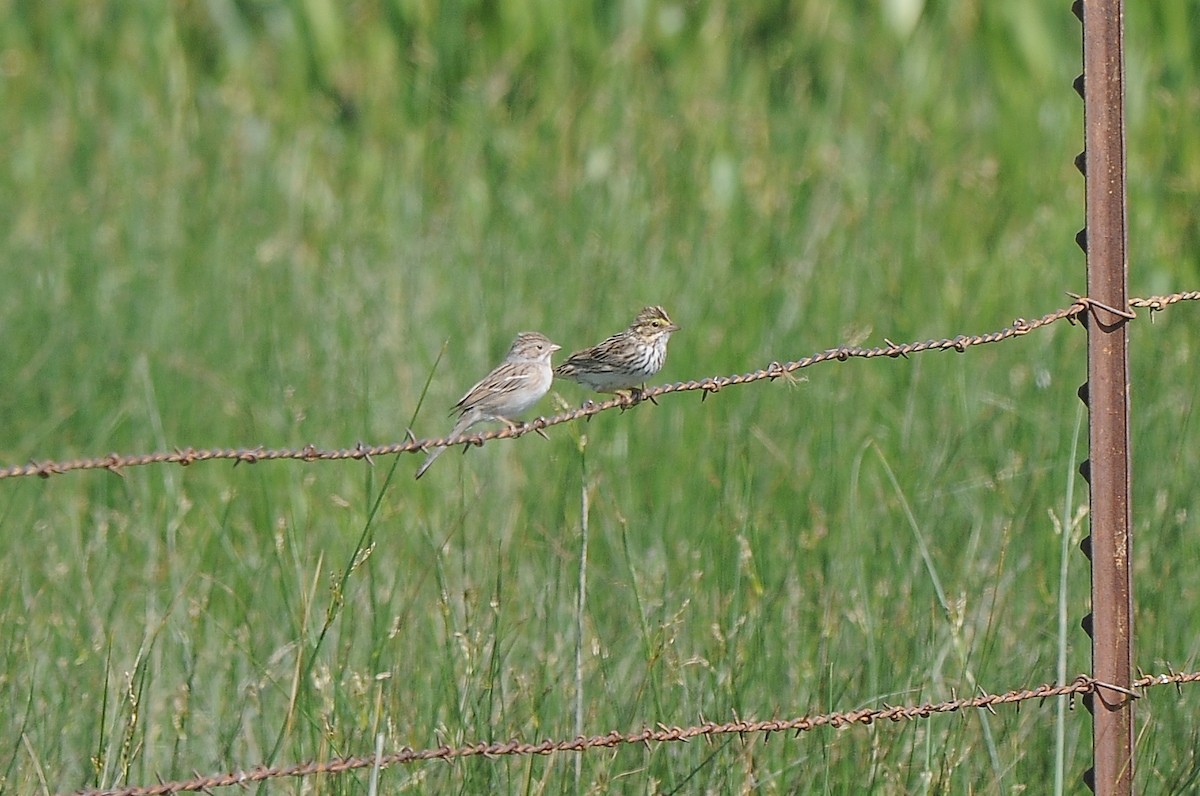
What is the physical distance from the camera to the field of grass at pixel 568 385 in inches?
194

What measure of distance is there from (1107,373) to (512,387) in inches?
102

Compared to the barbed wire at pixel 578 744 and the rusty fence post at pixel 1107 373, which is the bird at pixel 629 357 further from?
the rusty fence post at pixel 1107 373

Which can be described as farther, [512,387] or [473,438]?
[512,387]

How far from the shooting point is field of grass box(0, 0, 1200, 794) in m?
A: 4.92

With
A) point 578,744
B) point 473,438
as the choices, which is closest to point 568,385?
point 473,438

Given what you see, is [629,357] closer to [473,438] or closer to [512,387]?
[512,387]

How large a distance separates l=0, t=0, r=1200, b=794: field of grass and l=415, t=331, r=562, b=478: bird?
0.39m

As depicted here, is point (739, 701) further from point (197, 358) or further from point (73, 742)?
point (197, 358)

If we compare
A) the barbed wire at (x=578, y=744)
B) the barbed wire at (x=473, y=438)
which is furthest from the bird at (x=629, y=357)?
the barbed wire at (x=578, y=744)

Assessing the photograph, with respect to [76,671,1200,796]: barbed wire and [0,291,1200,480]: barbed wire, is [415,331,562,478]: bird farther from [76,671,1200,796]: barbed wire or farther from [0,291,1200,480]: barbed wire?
[76,671,1200,796]: barbed wire

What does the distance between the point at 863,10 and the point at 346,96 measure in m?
3.54

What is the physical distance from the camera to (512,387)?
604cm

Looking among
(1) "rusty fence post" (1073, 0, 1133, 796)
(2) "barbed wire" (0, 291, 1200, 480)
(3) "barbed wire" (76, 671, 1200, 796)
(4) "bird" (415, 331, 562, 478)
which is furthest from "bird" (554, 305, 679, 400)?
(1) "rusty fence post" (1073, 0, 1133, 796)

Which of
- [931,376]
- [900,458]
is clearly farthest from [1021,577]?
[931,376]
